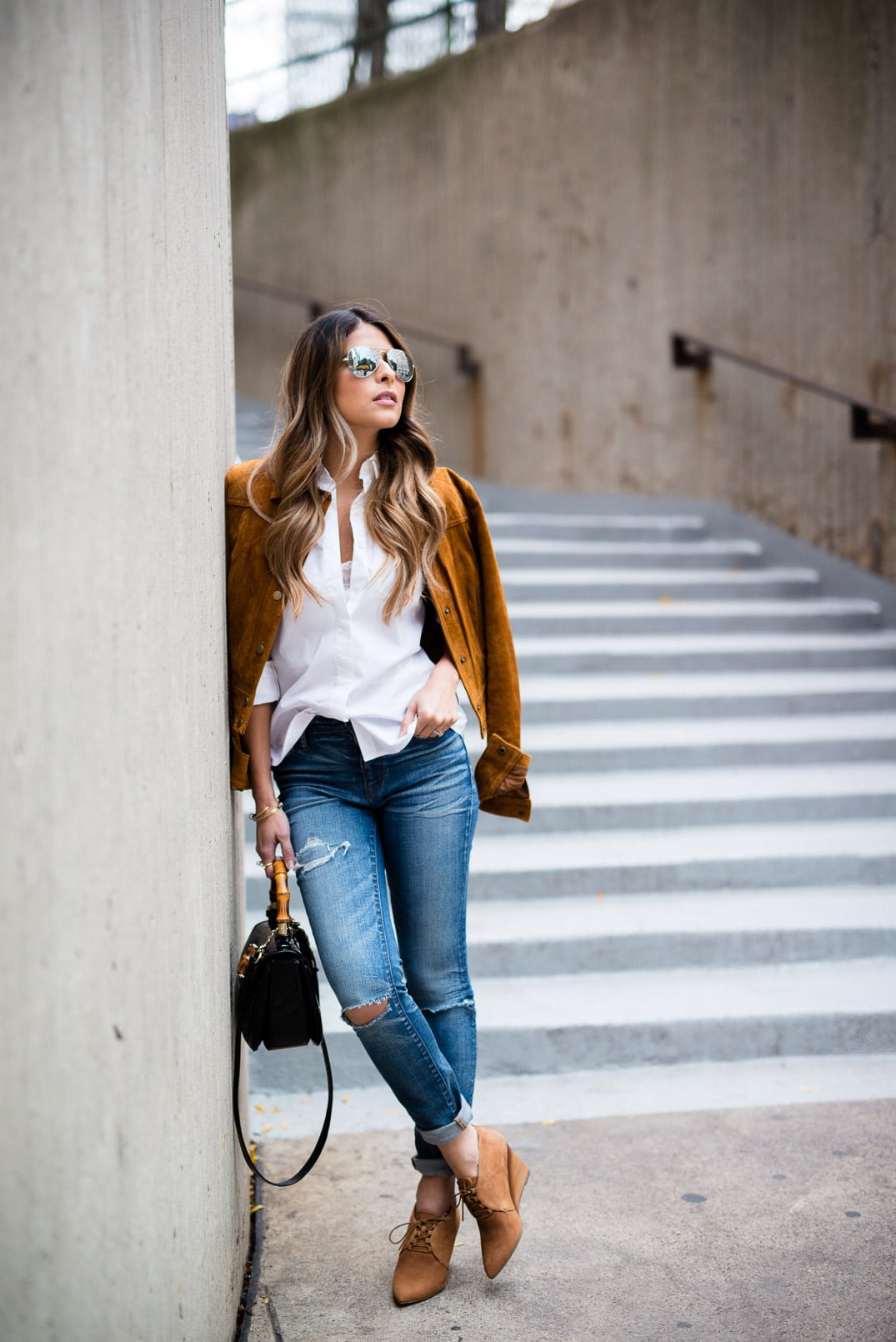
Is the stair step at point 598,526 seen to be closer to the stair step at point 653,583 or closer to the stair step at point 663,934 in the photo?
the stair step at point 653,583

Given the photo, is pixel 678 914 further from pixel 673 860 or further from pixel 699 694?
pixel 699 694

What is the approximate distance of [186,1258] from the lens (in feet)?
6.99

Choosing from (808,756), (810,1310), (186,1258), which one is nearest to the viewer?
(186,1258)

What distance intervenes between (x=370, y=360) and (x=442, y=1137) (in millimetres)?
1666

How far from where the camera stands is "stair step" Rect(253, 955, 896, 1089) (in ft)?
12.9

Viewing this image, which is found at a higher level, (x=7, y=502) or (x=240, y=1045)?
(x=7, y=502)

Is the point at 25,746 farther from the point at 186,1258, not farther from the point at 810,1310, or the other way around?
the point at 810,1310

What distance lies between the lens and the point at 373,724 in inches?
102

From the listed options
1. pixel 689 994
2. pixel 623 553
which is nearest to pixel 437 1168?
pixel 689 994

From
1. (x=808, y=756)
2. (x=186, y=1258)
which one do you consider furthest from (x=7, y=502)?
(x=808, y=756)

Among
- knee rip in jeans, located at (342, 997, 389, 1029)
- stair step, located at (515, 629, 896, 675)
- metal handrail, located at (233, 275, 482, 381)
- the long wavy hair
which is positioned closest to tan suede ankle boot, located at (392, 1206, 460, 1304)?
knee rip in jeans, located at (342, 997, 389, 1029)

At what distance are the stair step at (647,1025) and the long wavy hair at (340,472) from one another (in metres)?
1.85

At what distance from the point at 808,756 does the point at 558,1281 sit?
341cm

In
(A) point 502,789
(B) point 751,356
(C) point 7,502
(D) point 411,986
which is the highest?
(B) point 751,356
